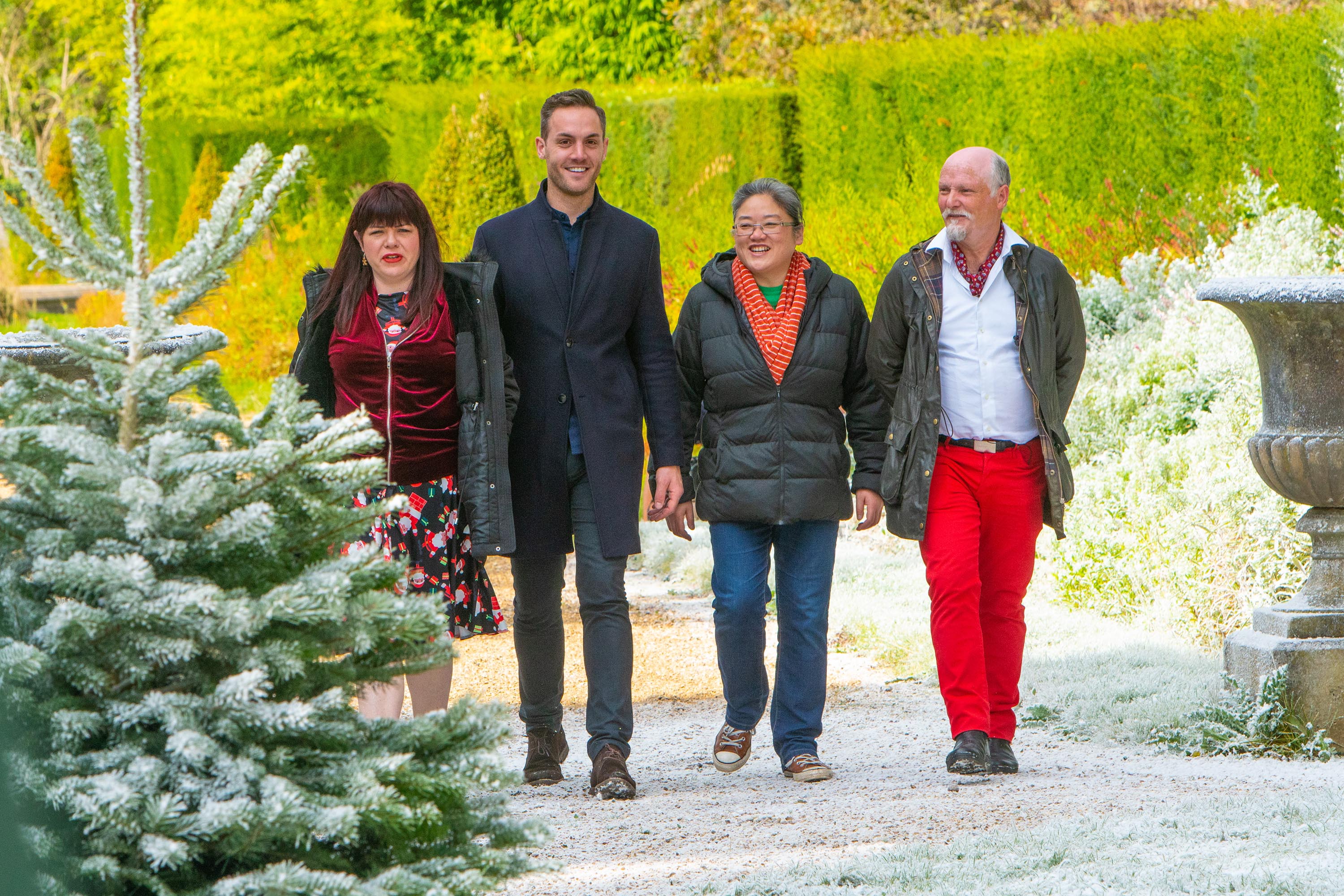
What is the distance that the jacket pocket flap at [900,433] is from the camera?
4539 mm

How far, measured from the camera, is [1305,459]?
4.72 m

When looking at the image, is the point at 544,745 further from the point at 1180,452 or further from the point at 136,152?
the point at 1180,452

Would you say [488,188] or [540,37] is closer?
[488,188]

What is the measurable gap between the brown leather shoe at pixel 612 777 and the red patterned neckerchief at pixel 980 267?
5.62 ft

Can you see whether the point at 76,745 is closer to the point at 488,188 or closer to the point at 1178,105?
the point at 1178,105

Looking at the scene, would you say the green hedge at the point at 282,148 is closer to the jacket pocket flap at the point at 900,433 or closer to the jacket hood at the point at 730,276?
the jacket hood at the point at 730,276

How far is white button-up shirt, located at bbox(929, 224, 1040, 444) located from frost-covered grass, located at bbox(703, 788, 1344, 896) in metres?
1.20

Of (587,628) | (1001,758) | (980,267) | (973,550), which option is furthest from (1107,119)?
(587,628)

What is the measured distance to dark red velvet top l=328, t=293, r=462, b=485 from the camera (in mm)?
4285

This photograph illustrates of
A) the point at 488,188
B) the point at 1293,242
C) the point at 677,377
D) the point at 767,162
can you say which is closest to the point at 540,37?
the point at 767,162

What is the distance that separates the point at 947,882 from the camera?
134 inches

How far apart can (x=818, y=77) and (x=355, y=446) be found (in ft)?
40.7

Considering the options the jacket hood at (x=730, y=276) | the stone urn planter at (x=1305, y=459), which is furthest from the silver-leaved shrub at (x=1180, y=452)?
the jacket hood at (x=730, y=276)

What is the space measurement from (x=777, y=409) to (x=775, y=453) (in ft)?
0.44
